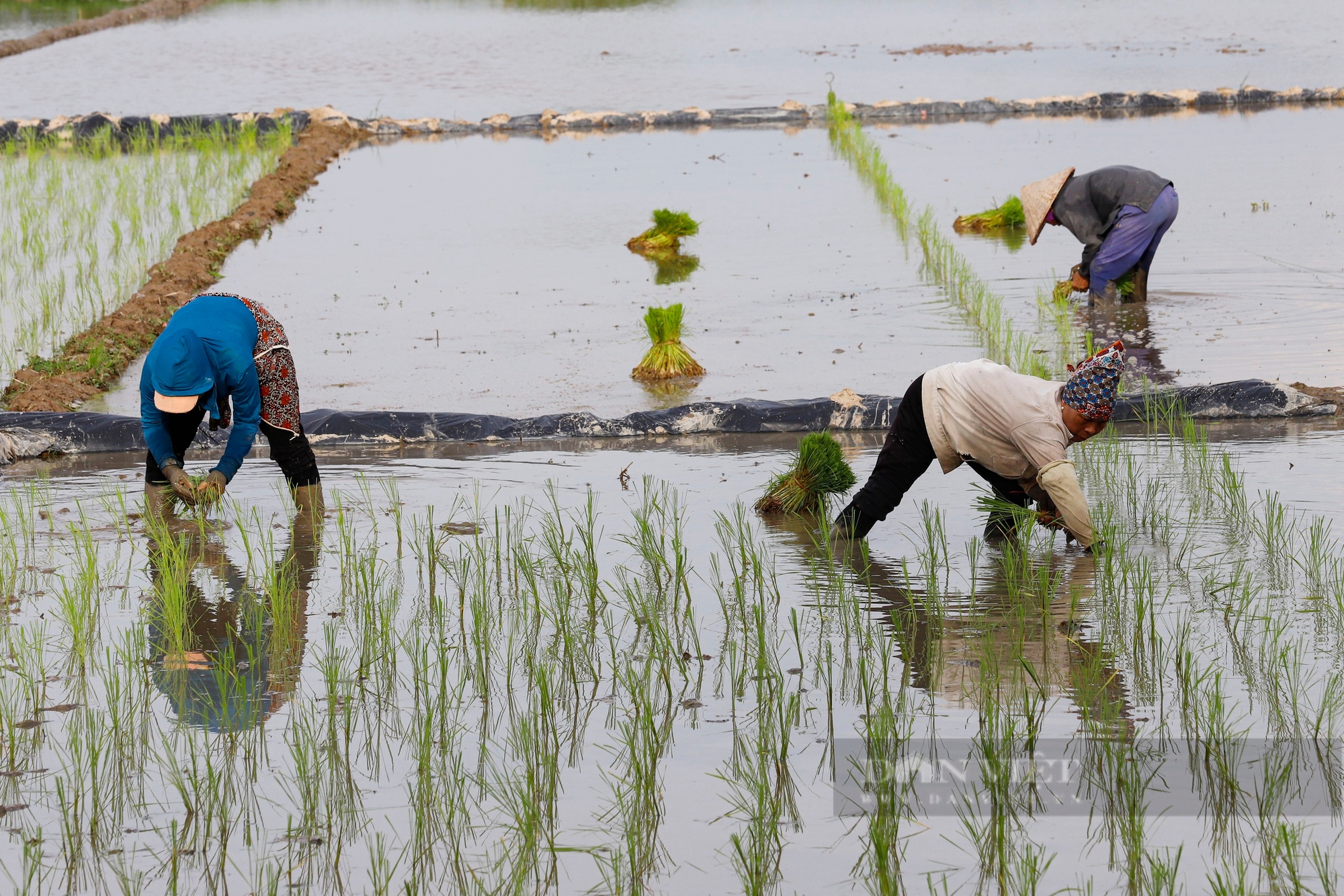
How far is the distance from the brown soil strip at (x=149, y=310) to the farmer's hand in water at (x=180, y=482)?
200cm

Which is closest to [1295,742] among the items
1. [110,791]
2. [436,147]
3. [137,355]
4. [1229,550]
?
[1229,550]

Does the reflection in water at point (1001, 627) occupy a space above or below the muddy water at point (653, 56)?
below

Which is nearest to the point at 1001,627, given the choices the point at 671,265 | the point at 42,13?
the point at 671,265

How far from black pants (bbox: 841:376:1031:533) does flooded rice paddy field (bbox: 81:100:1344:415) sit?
194 centimetres

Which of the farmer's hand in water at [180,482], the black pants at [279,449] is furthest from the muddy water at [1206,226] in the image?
the farmer's hand in water at [180,482]

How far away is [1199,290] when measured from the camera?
25.0 ft

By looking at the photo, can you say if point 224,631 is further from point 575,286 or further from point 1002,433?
point 575,286

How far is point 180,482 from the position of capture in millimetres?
4293

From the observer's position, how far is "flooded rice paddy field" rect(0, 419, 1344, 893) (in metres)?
2.54

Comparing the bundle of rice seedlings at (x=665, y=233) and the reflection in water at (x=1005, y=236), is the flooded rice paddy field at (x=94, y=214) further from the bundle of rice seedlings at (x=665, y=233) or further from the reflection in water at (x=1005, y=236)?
the reflection in water at (x=1005, y=236)

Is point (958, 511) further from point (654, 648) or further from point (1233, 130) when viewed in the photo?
point (1233, 130)

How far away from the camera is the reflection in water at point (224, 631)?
3.21m

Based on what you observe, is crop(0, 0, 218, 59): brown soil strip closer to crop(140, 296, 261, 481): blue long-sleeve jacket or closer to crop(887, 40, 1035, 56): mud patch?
crop(887, 40, 1035, 56): mud patch

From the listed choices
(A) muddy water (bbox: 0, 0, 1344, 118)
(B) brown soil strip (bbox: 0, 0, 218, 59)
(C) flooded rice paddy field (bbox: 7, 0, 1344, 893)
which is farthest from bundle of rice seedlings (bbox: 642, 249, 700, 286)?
(B) brown soil strip (bbox: 0, 0, 218, 59)
